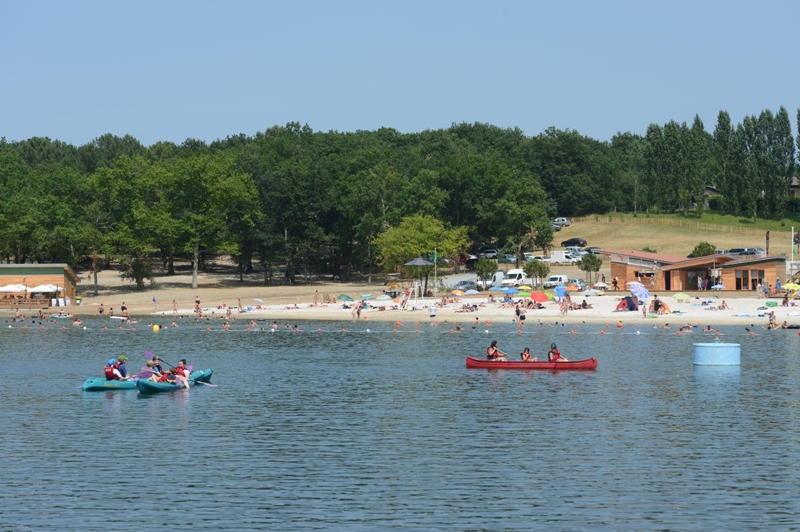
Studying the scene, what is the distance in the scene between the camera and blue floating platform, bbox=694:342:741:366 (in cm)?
5588

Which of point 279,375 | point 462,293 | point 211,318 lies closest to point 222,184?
point 211,318

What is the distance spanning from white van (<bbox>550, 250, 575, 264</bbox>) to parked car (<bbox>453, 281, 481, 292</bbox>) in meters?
22.3

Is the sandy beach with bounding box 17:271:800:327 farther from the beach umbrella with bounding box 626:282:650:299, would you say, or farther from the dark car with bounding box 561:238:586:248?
the dark car with bounding box 561:238:586:248

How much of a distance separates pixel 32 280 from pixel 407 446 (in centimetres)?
7590

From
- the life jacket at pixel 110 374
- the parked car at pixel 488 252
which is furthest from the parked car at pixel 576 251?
the life jacket at pixel 110 374

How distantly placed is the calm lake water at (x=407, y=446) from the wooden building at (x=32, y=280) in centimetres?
4003

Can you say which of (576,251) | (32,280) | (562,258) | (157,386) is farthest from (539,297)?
(32,280)

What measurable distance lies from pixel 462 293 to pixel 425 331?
21.9m

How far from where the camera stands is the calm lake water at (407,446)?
2666 centimetres

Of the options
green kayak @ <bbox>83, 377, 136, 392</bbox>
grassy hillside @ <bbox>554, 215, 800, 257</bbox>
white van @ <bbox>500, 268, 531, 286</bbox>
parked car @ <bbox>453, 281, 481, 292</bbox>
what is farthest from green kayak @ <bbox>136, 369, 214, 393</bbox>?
grassy hillside @ <bbox>554, 215, 800, 257</bbox>

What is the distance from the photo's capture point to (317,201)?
118562 mm

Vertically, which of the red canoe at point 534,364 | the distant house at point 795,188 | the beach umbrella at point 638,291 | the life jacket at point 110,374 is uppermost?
the distant house at point 795,188

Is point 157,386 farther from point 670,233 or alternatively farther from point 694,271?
point 670,233

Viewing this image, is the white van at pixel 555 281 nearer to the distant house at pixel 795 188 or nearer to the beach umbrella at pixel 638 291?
the beach umbrella at pixel 638 291
